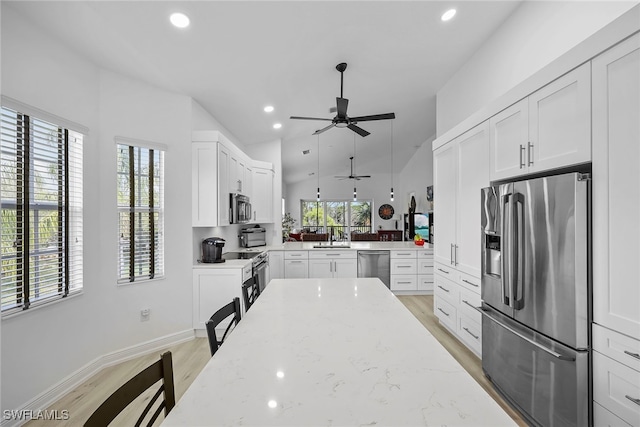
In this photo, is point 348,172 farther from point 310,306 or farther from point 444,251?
point 310,306

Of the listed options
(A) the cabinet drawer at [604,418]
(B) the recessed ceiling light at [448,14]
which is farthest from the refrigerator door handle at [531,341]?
(B) the recessed ceiling light at [448,14]

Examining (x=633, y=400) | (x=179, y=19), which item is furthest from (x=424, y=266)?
(x=179, y=19)

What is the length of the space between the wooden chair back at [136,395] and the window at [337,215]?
32.5 ft

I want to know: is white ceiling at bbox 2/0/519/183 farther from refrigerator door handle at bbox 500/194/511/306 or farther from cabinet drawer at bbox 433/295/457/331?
cabinet drawer at bbox 433/295/457/331

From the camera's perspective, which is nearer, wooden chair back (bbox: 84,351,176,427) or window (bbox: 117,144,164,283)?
wooden chair back (bbox: 84,351,176,427)

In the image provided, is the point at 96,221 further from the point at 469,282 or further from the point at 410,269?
the point at 410,269

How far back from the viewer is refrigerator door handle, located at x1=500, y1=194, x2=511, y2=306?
1.95 m

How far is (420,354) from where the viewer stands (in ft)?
3.67

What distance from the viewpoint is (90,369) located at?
252cm

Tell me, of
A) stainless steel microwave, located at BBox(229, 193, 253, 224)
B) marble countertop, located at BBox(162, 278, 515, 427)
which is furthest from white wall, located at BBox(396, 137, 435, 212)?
A: marble countertop, located at BBox(162, 278, 515, 427)

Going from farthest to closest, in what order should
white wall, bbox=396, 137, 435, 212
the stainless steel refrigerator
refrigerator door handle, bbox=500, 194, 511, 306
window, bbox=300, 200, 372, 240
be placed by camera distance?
window, bbox=300, 200, 372, 240, white wall, bbox=396, 137, 435, 212, refrigerator door handle, bbox=500, 194, 511, 306, the stainless steel refrigerator

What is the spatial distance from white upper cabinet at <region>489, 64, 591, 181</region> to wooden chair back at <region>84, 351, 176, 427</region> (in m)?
2.10

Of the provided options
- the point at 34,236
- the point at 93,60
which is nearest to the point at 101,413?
the point at 34,236

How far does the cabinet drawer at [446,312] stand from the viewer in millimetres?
3082
